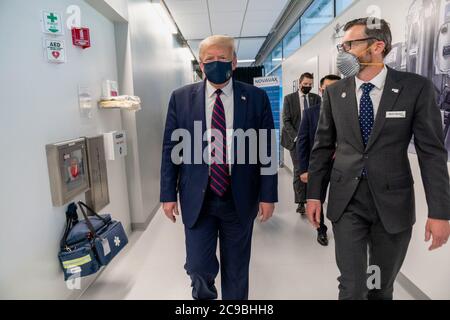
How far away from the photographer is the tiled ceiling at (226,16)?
5219mm

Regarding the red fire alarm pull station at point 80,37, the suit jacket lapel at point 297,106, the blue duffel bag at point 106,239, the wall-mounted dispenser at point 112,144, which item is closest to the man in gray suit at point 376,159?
the blue duffel bag at point 106,239

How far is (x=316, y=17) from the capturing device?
4.83 meters

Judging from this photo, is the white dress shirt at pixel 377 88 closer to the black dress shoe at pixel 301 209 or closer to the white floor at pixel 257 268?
the white floor at pixel 257 268

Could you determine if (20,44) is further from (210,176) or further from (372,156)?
(372,156)

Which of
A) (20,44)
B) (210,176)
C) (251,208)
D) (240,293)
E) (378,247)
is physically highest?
(20,44)

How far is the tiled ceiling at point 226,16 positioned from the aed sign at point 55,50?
11.2ft

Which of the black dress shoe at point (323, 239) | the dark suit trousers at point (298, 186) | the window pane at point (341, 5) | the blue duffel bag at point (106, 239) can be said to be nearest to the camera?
the blue duffel bag at point (106, 239)

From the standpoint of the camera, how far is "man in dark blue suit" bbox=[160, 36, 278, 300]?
1639 mm

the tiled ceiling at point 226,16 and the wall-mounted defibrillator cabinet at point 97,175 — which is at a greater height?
the tiled ceiling at point 226,16

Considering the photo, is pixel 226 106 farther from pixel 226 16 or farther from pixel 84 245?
pixel 226 16

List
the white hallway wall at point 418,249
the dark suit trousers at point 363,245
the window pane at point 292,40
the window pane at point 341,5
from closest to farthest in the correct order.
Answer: the dark suit trousers at point 363,245 < the white hallway wall at point 418,249 < the window pane at point 341,5 < the window pane at point 292,40

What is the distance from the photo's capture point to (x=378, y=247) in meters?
1.52

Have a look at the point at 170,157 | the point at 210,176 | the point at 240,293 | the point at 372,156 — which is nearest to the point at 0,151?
the point at 170,157
